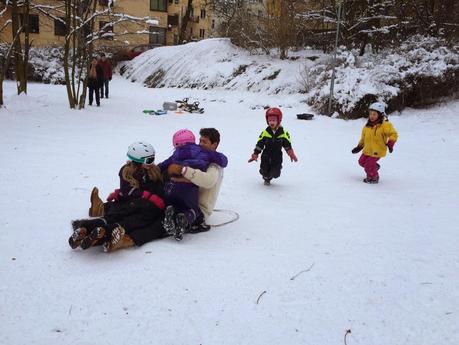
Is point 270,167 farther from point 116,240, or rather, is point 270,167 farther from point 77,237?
point 77,237

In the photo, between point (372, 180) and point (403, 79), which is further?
point (403, 79)

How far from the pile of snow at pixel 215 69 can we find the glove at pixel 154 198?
1345cm

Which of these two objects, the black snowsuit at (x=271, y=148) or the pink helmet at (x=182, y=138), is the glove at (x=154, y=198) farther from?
the black snowsuit at (x=271, y=148)

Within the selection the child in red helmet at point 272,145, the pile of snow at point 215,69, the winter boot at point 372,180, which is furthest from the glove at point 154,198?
the pile of snow at point 215,69

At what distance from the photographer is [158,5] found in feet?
132

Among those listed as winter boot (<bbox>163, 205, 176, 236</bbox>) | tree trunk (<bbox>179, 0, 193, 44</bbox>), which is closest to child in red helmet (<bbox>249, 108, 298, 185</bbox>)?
winter boot (<bbox>163, 205, 176, 236</bbox>)

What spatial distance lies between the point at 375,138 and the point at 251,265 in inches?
146

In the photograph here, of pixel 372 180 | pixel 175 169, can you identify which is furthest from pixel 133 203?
Answer: pixel 372 180

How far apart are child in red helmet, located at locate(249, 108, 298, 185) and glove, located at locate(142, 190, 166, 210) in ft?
7.06

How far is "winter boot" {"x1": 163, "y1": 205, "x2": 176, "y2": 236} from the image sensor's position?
341 centimetres

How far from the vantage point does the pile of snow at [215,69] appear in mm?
17234

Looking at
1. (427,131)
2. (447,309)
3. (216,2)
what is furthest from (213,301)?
(216,2)

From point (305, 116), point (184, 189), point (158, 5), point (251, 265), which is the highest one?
point (158, 5)

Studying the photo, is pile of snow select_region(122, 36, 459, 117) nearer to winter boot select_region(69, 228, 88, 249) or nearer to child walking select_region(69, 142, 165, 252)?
child walking select_region(69, 142, 165, 252)
